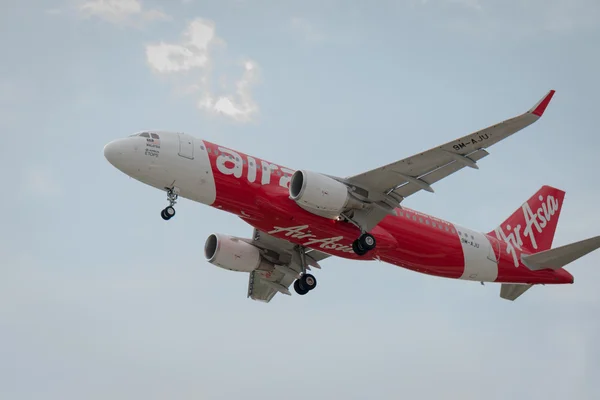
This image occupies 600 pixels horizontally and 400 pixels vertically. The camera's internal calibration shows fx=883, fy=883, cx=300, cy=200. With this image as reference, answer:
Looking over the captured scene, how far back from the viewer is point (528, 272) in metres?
42.9

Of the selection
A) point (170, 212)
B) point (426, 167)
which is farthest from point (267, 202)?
point (426, 167)

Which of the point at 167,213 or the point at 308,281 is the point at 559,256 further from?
the point at 167,213

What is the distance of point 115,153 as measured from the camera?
34.8m

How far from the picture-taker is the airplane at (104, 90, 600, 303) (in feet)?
115

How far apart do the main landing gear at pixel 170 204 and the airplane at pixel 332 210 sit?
0.04 meters

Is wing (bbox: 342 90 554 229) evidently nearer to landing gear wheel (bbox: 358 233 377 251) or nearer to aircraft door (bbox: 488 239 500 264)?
landing gear wheel (bbox: 358 233 377 251)

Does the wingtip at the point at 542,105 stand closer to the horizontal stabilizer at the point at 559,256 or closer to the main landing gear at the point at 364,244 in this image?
the main landing gear at the point at 364,244

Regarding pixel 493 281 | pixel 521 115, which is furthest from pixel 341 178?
pixel 493 281

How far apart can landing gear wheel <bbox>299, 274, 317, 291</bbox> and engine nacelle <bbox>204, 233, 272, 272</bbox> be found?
196 centimetres

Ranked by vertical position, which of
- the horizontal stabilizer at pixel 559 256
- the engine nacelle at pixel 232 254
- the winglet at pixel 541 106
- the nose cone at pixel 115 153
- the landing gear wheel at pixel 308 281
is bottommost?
the landing gear wheel at pixel 308 281

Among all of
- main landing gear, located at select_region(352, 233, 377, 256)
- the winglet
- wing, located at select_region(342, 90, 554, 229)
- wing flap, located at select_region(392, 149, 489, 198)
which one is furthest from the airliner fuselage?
the winglet

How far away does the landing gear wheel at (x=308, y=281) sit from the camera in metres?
42.3

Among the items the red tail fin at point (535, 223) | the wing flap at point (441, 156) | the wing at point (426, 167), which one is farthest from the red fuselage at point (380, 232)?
the wing flap at point (441, 156)

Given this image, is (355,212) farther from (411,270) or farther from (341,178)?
(411,270)
